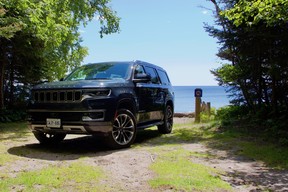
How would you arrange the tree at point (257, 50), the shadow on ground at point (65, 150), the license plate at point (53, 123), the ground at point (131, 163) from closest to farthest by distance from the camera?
the ground at point (131, 163)
the shadow on ground at point (65, 150)
the license plate at point (53, 123)
the tree at point (257, 50)

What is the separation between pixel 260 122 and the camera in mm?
9844

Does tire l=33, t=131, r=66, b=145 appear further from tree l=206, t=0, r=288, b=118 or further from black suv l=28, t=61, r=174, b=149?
tree l=206, t=0, r=288, b=118

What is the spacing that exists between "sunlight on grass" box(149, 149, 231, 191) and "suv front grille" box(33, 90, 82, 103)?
1994 mm

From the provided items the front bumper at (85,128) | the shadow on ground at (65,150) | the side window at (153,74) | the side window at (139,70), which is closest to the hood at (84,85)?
the front bumper at (85,128)

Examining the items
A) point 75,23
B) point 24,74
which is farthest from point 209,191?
point 75,23

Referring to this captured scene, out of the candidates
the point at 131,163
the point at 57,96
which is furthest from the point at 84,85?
the point at 131,163

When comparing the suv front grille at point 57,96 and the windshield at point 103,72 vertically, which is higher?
the windshield at point 103,72

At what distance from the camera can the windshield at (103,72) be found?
7426 millimetres

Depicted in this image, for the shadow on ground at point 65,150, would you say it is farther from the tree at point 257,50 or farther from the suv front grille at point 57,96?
the tree at point 257,50

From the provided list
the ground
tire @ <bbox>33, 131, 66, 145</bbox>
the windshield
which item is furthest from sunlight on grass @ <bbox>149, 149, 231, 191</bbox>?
tire @ <bbox>33, 131, 66, 145</bbox>

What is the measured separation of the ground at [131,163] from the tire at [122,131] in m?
0.17

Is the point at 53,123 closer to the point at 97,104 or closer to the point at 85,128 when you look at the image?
the point at 85,128

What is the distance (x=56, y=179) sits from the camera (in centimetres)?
440

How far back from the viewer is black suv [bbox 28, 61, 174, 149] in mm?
6230
